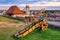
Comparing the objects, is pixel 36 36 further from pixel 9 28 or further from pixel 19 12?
pixel 19 12

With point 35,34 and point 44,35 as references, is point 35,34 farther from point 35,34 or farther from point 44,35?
point 44,35

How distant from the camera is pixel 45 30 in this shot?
39.7 ft

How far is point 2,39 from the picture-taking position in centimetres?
1034

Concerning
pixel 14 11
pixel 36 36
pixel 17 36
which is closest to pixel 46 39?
pixel 36 36

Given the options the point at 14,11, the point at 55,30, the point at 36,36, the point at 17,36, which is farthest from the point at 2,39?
the point at 14,11

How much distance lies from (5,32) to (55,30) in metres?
2.95

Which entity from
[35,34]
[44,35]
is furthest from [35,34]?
[44,35]

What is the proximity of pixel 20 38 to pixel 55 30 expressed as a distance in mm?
2932

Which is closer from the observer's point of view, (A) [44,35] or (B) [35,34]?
(A) [44,35]

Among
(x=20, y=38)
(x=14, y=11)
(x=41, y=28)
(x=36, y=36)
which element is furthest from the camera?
(x=14, y=11)

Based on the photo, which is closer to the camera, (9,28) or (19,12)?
(9,28)

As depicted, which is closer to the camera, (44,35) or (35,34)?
(44,35)

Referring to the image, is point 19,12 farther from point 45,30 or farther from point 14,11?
point 45,30

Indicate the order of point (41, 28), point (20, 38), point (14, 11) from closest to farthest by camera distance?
point (20, 38), point (41, 28), point (14, 11)
